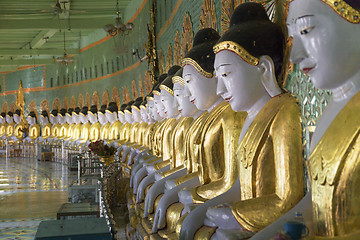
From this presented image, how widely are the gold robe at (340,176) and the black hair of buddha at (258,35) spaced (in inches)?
34.8

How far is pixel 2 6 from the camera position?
13133 millimetres

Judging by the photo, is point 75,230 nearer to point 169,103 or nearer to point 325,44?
point 325,44

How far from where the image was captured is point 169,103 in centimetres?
478

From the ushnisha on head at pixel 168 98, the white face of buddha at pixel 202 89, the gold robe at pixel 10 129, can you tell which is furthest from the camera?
the gold robe at pixel 10 129

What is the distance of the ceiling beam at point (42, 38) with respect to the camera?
16.6 m

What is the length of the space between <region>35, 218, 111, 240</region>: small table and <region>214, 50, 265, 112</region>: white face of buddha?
115 cm

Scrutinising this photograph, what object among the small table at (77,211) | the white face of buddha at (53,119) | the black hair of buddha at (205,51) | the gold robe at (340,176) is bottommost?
the small table at (77,211)

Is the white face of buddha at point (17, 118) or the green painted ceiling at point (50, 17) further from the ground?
the green painted ceiling at point (50, 17)

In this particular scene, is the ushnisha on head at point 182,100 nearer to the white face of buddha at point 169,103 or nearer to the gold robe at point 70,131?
the white face of buddha at point 169,103

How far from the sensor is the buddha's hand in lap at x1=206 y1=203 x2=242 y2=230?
219 cm

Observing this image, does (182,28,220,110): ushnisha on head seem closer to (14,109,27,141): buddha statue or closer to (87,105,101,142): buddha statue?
(87,105,101,142): buddha statue

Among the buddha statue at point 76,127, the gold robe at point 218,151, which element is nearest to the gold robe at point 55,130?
the buddha statue at point 76,127

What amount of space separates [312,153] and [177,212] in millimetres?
1766

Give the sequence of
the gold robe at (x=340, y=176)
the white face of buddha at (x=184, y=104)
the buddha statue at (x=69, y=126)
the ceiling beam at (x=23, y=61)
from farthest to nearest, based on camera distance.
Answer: the ceiling beam at (x=23, y=61), the buddha statue at (x=69, y=126), the white face of buddha at (x=184, y=104), the gold robe at (x=340, y=176)
